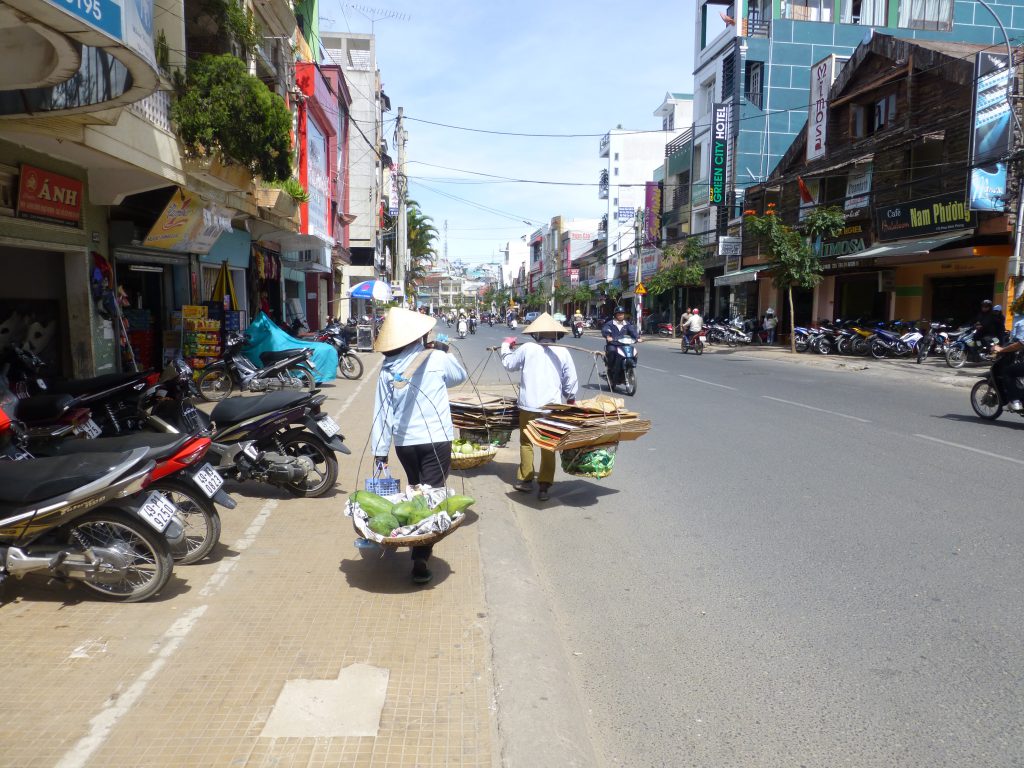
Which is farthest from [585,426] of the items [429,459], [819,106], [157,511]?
[819,106]

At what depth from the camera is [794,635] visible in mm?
3949

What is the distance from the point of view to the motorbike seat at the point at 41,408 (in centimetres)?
636

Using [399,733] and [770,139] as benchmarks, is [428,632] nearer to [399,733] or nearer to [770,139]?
[399,733]

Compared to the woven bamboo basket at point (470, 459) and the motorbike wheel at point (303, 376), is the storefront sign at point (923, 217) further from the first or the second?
the woven bamboo basket at point (470, 459)

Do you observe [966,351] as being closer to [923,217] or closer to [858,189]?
[923,217]

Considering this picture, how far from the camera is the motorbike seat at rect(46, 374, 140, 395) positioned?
704cm

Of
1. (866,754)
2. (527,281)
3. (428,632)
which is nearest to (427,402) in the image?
(428,632)

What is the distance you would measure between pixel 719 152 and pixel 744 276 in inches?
308

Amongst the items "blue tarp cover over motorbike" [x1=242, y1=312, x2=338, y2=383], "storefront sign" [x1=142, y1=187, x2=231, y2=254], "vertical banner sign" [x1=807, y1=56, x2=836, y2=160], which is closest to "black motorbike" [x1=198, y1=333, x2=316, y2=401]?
"blue tarp cover over motorbike" [x1=242, y1=312, x2=338, y2=383]

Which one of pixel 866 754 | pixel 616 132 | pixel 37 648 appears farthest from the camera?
pixel 616 132

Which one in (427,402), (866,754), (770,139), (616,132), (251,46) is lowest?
(866,754)

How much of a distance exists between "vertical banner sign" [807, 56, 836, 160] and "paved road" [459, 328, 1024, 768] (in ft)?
80.9

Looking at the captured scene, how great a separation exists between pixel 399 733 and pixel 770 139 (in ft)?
138

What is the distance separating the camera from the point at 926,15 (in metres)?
39.0
